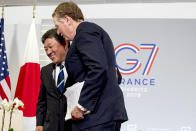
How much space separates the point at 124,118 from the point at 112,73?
9.9 inches

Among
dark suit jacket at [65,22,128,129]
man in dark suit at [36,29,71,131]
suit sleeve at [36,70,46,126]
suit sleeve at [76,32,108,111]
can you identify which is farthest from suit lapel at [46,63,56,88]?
suit sleeve at [76,32,108,111]

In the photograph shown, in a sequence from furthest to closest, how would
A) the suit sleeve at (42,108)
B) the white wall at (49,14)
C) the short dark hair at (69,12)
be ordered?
1. the white wall at (49,14)
2. the suit sleeve at (42,108)
3. the short dark hair at (69,12)

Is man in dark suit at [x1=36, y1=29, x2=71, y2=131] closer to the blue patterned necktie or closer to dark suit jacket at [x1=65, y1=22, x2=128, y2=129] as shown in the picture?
the blue patterned necktie

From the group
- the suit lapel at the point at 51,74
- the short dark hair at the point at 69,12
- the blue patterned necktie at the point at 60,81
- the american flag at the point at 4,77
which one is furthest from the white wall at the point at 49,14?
the short dark hair at the point at 69,12

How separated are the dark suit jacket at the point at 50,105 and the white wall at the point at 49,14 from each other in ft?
10.0

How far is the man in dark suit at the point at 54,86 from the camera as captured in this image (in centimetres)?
250

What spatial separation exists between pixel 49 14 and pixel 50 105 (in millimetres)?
3487

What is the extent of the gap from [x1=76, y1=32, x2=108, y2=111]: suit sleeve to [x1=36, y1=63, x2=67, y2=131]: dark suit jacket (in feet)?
2.64

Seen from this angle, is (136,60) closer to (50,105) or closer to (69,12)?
(50,105)

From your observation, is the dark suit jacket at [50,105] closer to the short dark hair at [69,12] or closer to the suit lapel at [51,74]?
the suit lapel at [51,74]

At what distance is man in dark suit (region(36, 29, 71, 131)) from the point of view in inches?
98.3

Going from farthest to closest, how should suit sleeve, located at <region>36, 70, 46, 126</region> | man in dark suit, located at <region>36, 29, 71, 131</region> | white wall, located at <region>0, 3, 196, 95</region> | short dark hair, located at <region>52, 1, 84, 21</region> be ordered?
white wall, located at <region>0, 3, 196, 95</region>, suit sleeve, located at <region>36, 70, 46, 126</region>, man in dark suit, located at <region>36, 29, 71, 131</region>, short dark hair, located at <region>52, 1, 84, 21</region>

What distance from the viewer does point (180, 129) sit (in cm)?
512

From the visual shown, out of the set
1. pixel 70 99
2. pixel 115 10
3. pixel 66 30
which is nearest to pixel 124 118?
pixel 70 99
